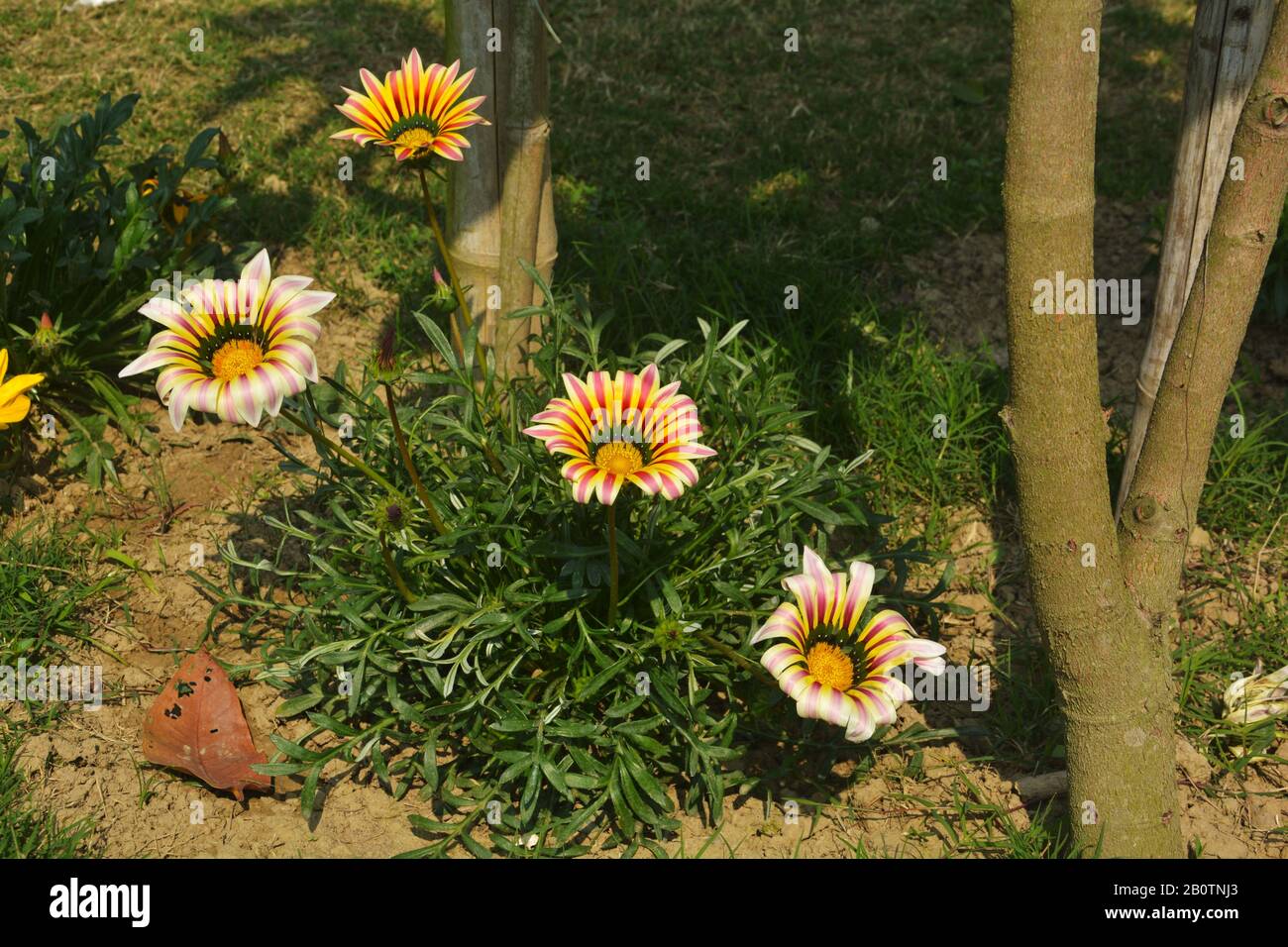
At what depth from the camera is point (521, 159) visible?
2969mm

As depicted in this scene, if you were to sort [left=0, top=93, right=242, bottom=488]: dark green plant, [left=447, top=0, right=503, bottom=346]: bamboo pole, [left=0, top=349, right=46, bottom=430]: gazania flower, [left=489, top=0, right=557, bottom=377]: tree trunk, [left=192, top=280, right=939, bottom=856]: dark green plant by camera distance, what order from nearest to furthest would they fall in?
[left=0, top=349, right=46, bottom=430]: gazania flower < [left=192, top=280, right=939, bottom=856]: dark green plant < [left=489, top=0, right=557, bottom=377]: tree trunk < [left=447, top=0, right=503, bottom=346]: bamboo pole < [left=0, top=93, right=242, bottom=488]: dark green plant

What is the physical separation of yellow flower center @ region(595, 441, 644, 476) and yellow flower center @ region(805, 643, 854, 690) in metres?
0.48

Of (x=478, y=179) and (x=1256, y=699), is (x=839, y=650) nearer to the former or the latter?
(x=1256, y=699)

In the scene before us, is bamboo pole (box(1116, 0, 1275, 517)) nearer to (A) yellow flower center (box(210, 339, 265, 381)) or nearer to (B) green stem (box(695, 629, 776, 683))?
(B) green stem (box(695, 629, 776, 683))

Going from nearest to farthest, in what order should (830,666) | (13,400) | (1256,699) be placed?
(830,666), (13,400), (1256,699)

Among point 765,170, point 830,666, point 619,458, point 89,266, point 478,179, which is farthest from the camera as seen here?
point 765,170

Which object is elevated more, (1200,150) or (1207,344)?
(1200,150)

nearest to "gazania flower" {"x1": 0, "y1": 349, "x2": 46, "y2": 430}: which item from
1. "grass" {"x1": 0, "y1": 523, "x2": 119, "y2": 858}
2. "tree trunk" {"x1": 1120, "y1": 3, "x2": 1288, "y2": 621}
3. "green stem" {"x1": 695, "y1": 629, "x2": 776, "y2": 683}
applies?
"grass" {"x1": 0, "y1": 523, "x2": 119, "y2": 858}

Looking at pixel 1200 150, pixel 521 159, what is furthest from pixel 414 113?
pixel 1200 150

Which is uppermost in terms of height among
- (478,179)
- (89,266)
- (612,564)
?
(478,179)

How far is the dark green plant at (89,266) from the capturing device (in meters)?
3.26

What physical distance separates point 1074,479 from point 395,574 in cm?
132

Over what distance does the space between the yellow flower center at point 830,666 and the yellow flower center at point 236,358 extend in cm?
109

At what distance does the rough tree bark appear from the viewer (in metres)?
2.18
